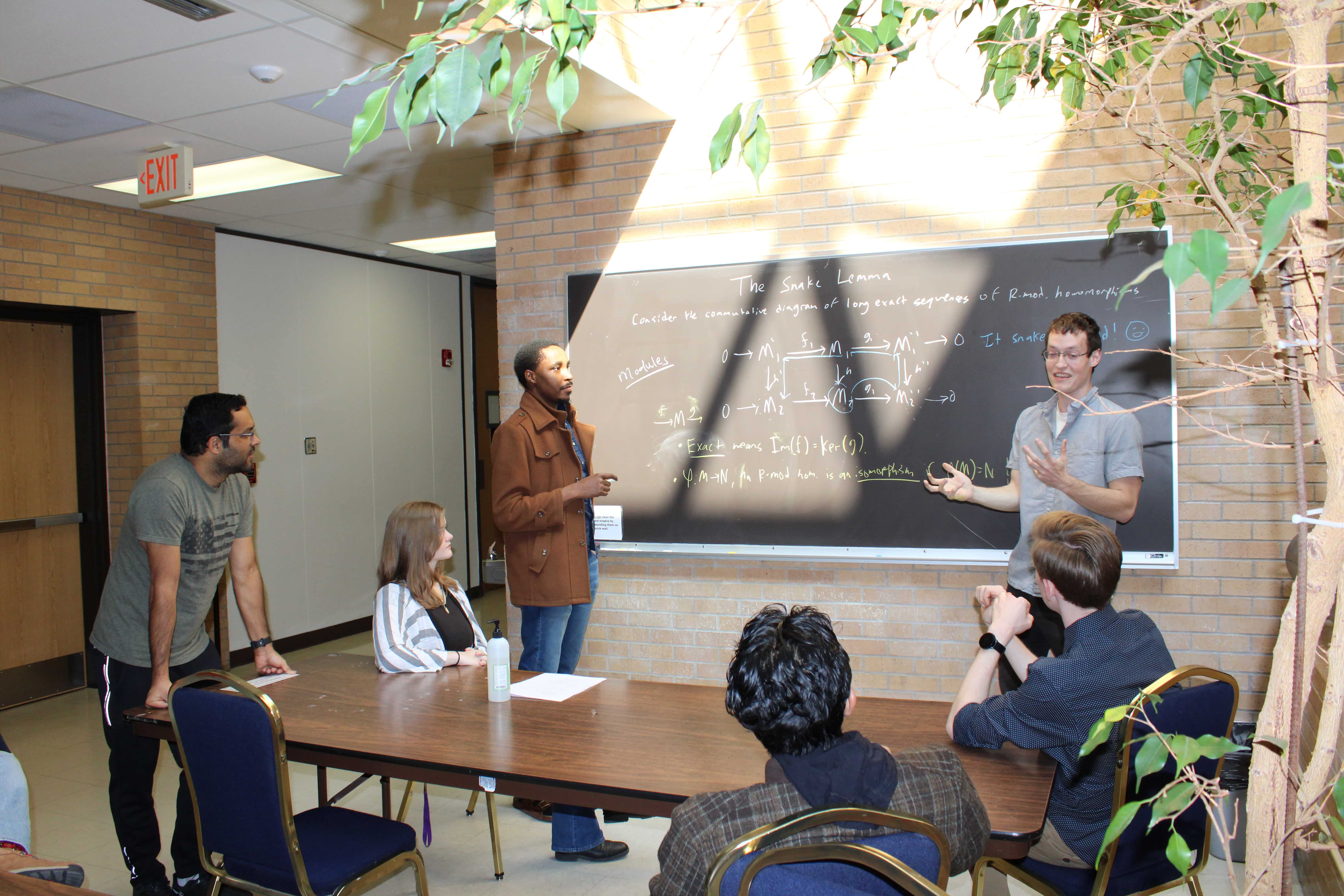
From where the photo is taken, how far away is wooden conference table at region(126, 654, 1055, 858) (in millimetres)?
1814

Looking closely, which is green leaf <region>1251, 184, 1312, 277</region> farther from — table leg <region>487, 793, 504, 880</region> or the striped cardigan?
table leg <region>487, 793, 504, 880</region>

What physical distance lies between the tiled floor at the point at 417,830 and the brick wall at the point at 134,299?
1.71 metres

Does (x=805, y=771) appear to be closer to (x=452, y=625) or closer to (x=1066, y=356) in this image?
(x=452, y=625)

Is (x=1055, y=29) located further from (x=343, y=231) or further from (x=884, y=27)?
(x=343, y=231)

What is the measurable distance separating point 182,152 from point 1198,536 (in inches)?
177

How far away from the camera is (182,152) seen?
4.18 m

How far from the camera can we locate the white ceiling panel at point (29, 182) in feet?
14.9

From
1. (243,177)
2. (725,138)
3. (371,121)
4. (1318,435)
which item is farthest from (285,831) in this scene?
(243,177)

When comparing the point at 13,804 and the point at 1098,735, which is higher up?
the point at 1098,735

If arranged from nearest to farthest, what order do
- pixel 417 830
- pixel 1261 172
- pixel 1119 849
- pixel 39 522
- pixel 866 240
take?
pixel 1261 172 < pixel 1119 849 < pixel 417 830 < pixel 866 240 < pixel 39 522

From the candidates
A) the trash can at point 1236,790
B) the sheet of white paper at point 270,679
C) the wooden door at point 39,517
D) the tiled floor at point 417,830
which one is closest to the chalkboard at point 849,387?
the trash can at point 1236,790

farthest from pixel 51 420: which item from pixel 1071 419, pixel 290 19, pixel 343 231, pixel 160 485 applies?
pixel 1071 419

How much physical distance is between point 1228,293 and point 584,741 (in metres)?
1.74

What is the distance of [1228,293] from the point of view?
0.69 m
